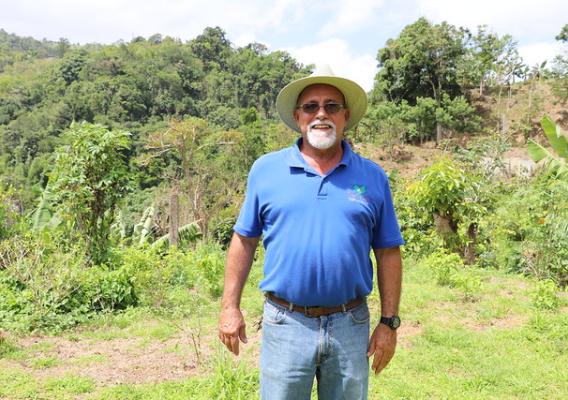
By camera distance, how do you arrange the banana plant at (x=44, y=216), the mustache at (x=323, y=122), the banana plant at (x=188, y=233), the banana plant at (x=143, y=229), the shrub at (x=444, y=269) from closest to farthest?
1. the mustache at (x=323, y=122)
2. the shrub at (x=444, y=269)
3. the banana plant at (x=44, y=216)
4. the banana plant at (x=143, y=229)
5. the banana plant at (x=188, y=233)

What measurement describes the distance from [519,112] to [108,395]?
98.4 ft

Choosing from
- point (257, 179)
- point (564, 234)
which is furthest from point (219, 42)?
point (257, 179)

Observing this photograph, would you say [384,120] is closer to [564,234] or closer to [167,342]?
[564,234]

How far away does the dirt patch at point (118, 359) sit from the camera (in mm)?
4004

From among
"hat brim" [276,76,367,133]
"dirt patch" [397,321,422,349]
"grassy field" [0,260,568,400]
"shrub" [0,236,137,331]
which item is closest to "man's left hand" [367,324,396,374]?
"hat brim" [276,76,367,133]

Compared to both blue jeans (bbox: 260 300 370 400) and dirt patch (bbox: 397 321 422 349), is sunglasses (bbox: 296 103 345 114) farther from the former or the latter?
dirt patch (bbox: 397 321 422 349)

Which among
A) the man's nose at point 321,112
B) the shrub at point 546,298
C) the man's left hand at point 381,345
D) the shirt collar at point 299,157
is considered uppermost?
the man's nose at point 321,112

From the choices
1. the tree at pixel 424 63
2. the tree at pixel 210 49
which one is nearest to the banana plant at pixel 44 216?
the tree at pixel 424 63

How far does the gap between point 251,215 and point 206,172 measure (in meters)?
20.8

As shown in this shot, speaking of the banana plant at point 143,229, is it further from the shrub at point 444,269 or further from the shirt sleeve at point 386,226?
the shirt sleeve at point 386,226

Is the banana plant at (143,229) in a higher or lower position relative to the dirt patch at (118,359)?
higher

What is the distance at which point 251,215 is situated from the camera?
213cm

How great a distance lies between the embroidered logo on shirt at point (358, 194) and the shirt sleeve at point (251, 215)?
1.27ft

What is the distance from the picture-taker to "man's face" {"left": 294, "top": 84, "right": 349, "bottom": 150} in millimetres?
2059
